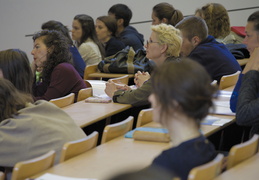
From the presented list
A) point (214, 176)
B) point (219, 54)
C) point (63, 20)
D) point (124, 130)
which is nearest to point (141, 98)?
point (124, 130)

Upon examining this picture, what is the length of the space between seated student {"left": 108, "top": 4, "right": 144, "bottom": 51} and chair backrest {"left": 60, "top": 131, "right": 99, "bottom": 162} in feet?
14.5

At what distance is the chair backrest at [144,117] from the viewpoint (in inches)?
130

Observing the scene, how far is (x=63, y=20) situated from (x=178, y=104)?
856cm

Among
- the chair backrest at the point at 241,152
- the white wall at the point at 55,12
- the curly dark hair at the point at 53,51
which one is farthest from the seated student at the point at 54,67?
the white wall at the point at 55,12

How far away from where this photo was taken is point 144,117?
3350 mm

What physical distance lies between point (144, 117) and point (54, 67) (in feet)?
4.83

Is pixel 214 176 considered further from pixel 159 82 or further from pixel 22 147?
pixel 22 147

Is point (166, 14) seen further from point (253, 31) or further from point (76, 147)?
point (76, 147)

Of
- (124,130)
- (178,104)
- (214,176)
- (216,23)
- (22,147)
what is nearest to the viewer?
(178,104)

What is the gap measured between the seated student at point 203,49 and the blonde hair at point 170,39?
26.0 inches

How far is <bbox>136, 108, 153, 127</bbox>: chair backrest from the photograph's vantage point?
3.31m

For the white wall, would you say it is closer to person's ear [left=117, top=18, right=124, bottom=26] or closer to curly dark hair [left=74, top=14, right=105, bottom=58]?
person's ear [left=117, top=18, right=124, bottom=26]

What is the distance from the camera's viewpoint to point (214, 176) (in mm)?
2141

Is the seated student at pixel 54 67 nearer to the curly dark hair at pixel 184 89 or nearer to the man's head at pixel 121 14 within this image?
the curly dark hair at pixel 184 89
